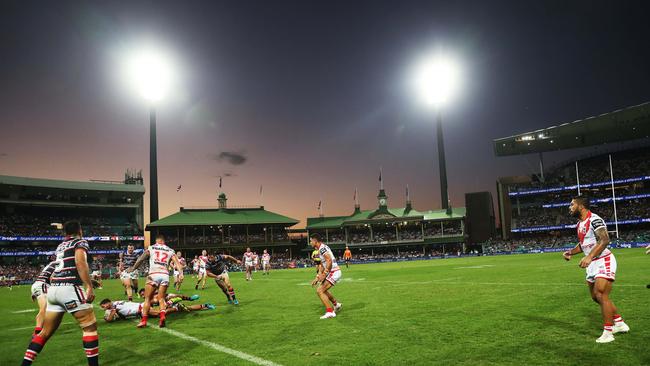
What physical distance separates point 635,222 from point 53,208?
106 metres

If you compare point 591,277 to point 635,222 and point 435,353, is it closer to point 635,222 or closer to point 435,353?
point 435,353

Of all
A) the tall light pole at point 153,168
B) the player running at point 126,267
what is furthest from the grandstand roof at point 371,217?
the player running at point 126,267

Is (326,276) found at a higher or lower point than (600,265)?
lower

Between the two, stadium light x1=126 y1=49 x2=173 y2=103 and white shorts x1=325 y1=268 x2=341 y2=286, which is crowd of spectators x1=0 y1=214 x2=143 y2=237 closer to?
stadium light x1=126 y1=49 x2=173 y2=103

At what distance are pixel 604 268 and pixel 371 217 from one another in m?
79.4

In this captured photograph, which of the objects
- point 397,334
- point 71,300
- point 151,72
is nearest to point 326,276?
point 397,334

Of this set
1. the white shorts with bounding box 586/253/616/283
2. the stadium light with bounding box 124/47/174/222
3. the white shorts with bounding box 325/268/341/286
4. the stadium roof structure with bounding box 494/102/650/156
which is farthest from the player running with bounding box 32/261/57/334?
the stadium roof structure with bounding box 494/102/650/156

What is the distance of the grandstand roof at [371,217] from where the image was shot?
84887 millimetres

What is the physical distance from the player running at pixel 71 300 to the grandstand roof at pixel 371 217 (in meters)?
78.3

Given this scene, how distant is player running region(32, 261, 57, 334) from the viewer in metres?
8.31

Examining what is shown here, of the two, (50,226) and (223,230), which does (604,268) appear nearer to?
(50,226)

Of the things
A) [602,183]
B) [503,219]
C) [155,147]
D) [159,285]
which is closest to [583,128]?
[602,183]

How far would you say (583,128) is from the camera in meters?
79.2

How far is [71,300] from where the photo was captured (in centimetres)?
695
